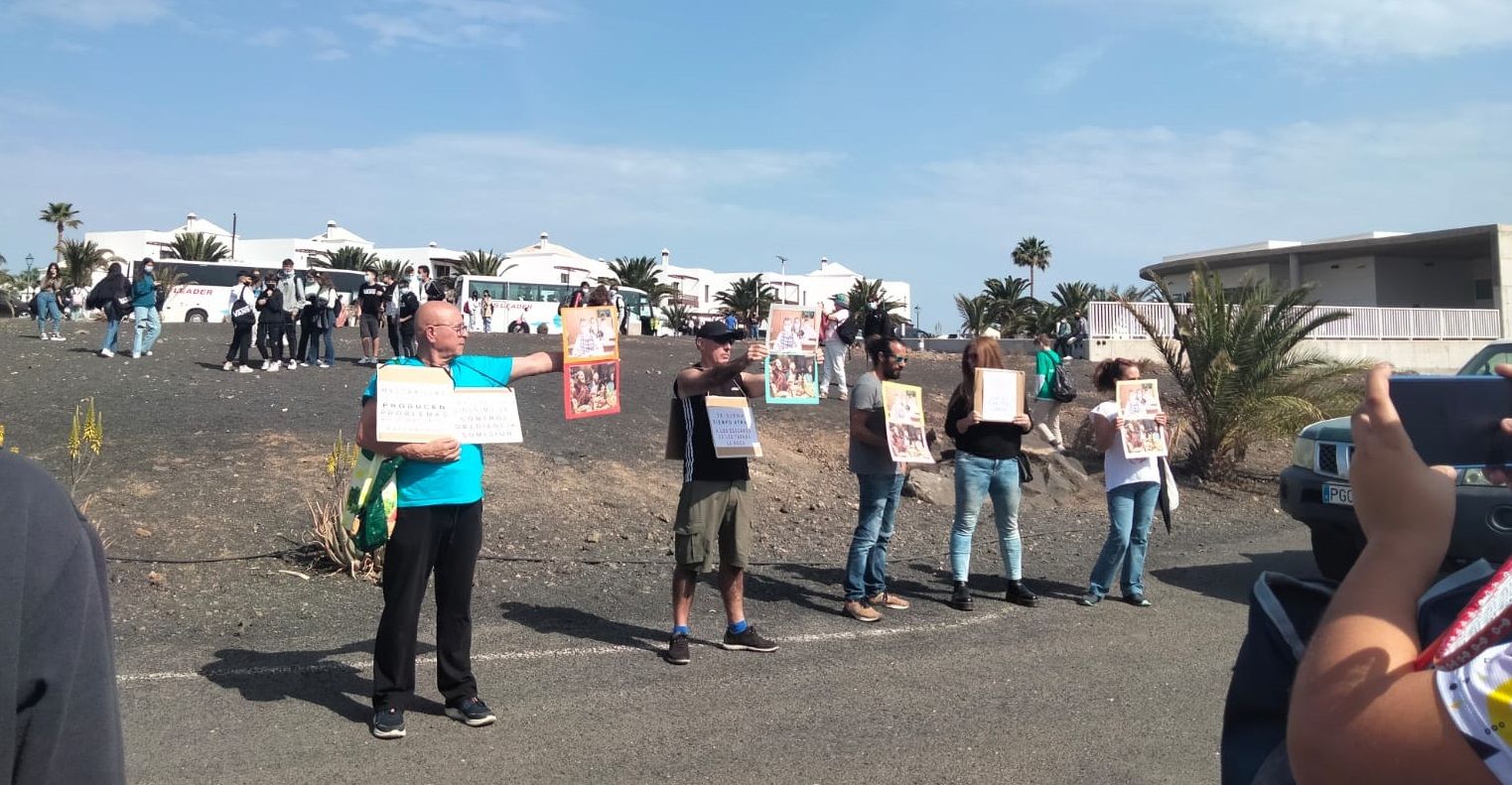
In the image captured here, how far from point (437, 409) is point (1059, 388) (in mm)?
11654

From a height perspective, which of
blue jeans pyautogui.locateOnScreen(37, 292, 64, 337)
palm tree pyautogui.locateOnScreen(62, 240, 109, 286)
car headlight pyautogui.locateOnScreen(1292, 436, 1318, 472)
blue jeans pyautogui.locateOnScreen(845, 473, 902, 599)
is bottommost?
blue jeans pyautogui.locateOnScreen(845, 473, 902, 599)

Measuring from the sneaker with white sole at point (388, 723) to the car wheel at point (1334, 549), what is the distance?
655cm

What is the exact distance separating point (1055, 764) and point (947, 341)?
4071 centimetres

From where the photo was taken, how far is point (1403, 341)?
105 ft

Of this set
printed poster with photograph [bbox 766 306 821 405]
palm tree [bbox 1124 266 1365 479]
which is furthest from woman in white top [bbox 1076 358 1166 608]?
palm tree [bbox 1124 266 1365 479]

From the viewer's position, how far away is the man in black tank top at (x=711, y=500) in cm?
639

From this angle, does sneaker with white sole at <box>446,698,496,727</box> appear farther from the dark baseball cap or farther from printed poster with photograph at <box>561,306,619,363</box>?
the dark baseball cap

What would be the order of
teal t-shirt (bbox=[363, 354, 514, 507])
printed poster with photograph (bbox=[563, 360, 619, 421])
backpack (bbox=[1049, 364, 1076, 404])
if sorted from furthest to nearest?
backpack (bbox=[1049, 364, 1076, 404]), printed poster with photograph (bbox=[563, 360, 619, 421]), teal t-shirt (bbox=[363, 354, 514, 507])

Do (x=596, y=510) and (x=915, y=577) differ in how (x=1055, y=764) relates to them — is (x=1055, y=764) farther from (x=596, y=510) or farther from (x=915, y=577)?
(x=596, y=510)

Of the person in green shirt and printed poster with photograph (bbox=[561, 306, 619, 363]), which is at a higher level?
printed poster with photograph (bbox=[561, 306, 619, 363])

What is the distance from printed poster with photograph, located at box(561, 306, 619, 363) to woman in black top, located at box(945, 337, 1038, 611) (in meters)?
2.80

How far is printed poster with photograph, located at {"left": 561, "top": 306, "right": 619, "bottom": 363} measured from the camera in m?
6.01

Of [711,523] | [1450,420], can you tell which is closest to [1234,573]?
[711,523]

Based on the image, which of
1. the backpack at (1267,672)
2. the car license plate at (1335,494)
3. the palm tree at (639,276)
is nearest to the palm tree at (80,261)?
the palm tree at (639,276)
